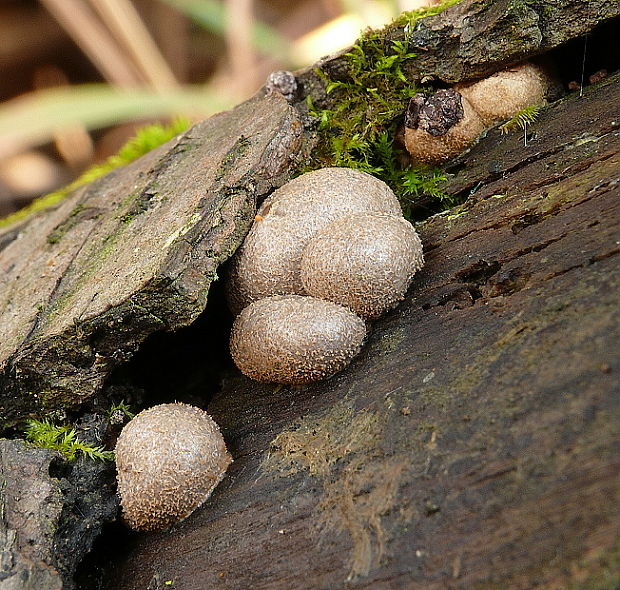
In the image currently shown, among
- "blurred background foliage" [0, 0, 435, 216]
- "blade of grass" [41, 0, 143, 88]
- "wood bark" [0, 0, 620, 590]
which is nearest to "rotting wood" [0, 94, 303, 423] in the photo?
"wood bark" [0, 0, 620, 590]

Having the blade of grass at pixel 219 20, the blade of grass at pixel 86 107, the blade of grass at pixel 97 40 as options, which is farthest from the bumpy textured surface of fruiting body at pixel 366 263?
the blade of grass at pixel 97 40

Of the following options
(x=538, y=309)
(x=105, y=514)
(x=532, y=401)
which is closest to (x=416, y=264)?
(x=538, y=309)

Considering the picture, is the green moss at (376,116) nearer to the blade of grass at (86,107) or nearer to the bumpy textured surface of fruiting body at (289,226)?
the bumpy textured surface of fruiting body at (289,226)

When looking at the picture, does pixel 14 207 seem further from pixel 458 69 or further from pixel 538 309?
pixel 538 309

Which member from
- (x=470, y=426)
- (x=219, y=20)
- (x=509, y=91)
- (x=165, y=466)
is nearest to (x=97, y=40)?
(x=219, y=20)

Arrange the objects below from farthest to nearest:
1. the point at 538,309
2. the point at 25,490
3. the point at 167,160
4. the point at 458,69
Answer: the point at 167,160, the point at 458,69, the point at 25,490, the point at 538,309

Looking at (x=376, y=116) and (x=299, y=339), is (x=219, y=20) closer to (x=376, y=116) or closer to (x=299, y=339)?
(x=376, y=116)
